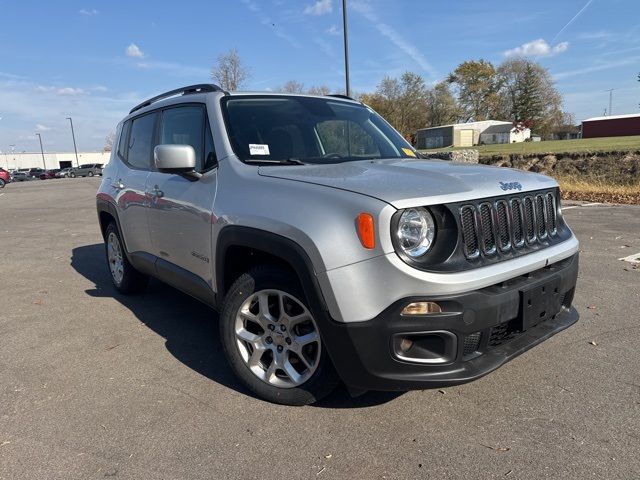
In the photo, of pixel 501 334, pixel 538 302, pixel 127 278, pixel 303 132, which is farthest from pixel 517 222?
pixel 127 278

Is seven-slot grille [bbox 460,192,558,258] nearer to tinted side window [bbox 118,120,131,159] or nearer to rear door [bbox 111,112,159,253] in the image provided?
rear door [bbox 111,112,159,253]

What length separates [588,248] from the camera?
276 inches

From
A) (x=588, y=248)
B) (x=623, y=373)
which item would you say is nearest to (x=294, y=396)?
(x=623, y=373)

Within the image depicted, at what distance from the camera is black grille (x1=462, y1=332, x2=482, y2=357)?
2475 mm

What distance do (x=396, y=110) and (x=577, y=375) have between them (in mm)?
57992

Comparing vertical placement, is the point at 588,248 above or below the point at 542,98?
below

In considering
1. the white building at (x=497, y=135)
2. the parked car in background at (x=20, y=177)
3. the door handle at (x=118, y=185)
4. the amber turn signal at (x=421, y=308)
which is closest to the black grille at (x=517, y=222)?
the amber turn signal at (x=421, y=308)

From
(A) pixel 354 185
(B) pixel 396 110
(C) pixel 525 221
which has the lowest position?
(C) pixel 525 221

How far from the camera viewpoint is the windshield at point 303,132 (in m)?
3.38

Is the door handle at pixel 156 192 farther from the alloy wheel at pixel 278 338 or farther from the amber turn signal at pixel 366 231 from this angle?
the amber turn signal at pixel 366 231

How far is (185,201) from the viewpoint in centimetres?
356

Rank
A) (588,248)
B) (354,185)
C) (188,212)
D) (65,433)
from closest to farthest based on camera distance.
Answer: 1. (354,185)
2. (65,433)
3. (188,212)
4. (588,248)

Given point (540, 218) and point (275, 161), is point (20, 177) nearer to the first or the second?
point (275, 161)

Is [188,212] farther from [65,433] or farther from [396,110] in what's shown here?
[396,110]
